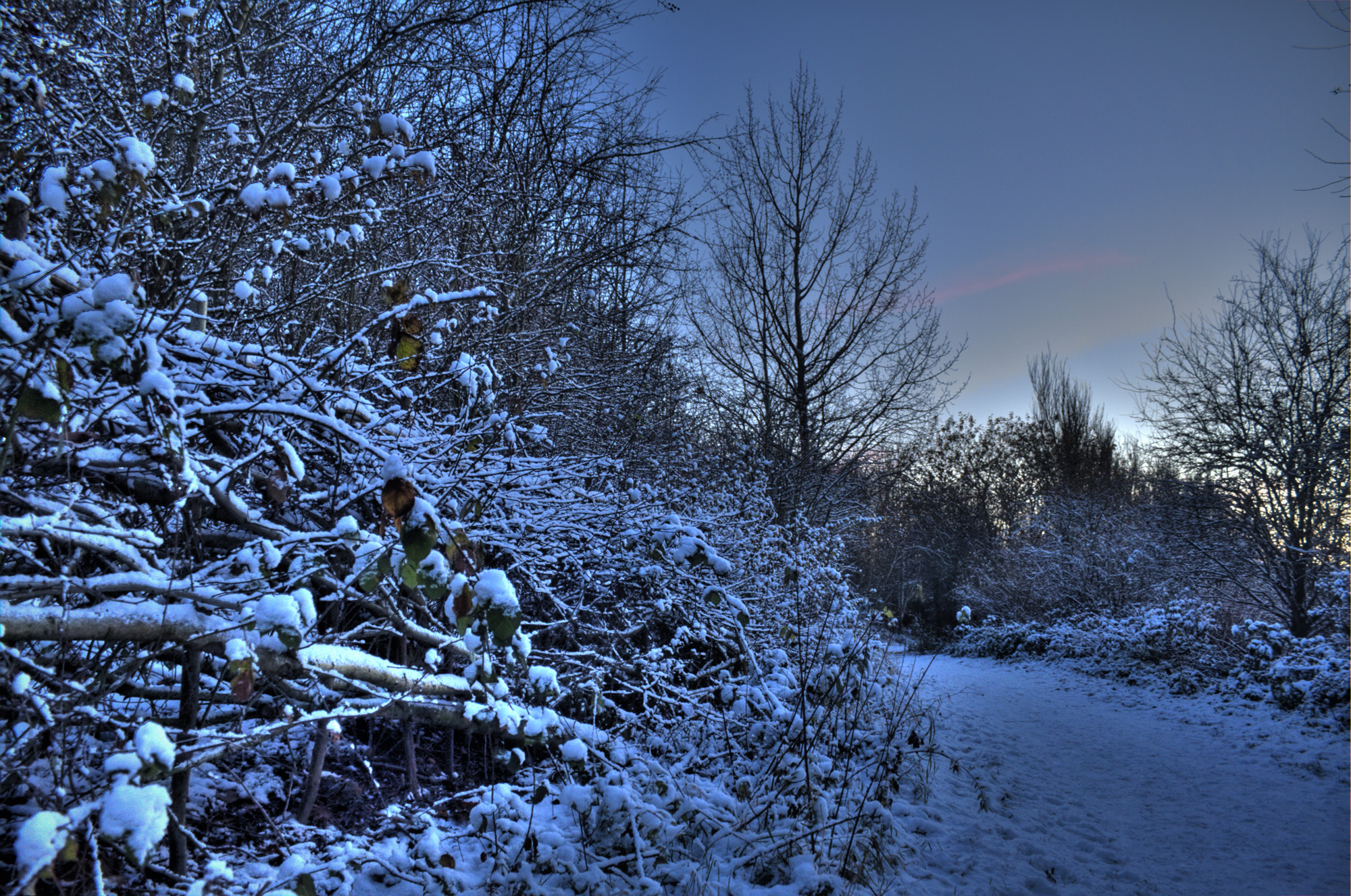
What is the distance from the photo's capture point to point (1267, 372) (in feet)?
30.3

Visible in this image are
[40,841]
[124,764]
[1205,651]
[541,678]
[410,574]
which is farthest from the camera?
[1205,651]

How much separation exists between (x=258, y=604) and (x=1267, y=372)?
40.8 feet

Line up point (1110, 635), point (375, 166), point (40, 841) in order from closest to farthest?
point (40, 841)
point (375, 166)
point (1110, 635)

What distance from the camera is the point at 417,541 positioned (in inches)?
67.0

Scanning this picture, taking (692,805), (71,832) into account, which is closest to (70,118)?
(71,832)

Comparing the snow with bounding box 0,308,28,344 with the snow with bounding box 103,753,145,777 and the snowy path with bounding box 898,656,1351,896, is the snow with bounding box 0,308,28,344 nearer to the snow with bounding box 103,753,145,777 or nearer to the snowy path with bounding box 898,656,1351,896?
the snow with bounding box 103,753,145,777

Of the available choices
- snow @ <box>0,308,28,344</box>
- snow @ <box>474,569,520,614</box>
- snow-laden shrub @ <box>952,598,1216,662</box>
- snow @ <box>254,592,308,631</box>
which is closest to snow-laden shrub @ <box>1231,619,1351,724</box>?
snow-laden shrub @ <box>952,598,1216,662</box>

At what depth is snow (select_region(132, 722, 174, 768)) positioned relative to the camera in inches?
56.1

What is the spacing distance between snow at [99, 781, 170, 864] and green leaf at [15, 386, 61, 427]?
0.83m

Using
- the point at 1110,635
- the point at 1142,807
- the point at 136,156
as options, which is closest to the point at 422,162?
the point at 136,156

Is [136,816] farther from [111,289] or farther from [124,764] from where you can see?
[111,289]

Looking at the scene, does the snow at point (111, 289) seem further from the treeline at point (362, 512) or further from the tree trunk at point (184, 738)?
the tree trunk at point (184, 738)

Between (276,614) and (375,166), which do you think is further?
(375,166)

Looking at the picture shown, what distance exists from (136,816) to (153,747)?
0.71 feet
